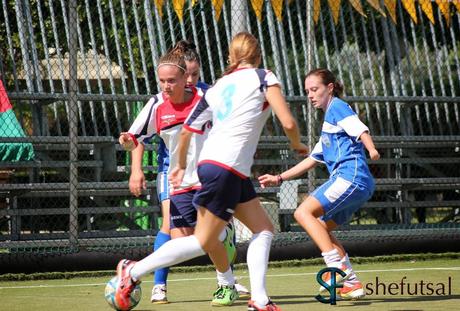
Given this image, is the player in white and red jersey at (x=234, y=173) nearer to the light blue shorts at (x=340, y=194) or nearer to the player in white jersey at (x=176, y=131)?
the player in white jersey at (x=176, y=131)

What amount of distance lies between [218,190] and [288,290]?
8.28 feet

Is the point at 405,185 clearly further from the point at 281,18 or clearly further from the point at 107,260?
the point at 107,260

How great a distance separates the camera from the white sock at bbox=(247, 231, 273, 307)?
6008mm

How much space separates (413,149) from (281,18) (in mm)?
2399

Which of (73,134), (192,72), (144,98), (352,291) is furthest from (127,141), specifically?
(144,98)

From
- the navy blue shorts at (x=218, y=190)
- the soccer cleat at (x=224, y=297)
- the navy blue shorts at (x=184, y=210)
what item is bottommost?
the soccer cleat at (x=224, y=297)

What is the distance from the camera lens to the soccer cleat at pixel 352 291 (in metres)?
7.19

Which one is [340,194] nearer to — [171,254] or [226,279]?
[226,279]

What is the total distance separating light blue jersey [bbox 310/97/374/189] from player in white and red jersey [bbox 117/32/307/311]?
4.30ft

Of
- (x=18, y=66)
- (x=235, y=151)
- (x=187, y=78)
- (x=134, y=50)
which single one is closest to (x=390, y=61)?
(x=134, y=50)

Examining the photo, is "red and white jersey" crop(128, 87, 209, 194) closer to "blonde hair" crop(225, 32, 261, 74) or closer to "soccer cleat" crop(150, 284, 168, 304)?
"soccer cleat" crop(150, 284, 168, 304)

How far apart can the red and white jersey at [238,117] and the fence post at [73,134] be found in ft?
14.1

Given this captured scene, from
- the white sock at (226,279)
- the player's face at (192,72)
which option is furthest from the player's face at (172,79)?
the white sock at (226,279)

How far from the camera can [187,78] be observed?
7.36 m
